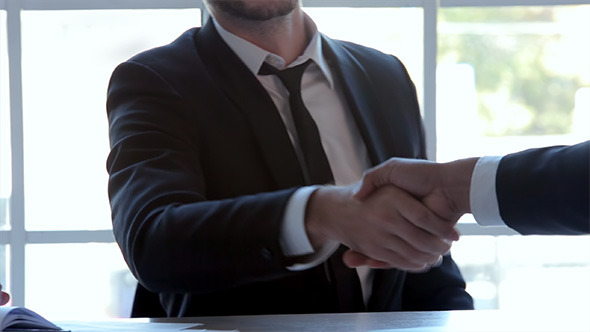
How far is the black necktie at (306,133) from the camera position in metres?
1.61

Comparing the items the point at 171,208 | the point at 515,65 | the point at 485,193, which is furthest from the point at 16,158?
the point at 515,65

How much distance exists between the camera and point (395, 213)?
1284 millimetres

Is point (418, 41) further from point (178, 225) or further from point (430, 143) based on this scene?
point (178, 225)

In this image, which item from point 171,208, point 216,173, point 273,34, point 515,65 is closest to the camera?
point 171,208

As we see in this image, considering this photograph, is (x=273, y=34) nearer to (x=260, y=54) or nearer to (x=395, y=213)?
(x=260, y=54)

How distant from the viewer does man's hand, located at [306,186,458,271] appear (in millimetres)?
1260

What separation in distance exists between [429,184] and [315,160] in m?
0.33

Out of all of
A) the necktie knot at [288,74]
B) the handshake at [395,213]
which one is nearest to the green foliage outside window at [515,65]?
the necktie knot at [288,74]

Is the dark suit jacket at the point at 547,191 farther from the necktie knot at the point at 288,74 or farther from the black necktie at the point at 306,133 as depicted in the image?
the necktie knot at the point at 288,74

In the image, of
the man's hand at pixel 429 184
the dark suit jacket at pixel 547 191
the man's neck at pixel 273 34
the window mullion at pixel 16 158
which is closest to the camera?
the dark suit jacket at pixel 547 191

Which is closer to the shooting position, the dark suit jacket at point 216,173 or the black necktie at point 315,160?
the dark suit jacket at point 216,173

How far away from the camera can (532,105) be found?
16.7ft

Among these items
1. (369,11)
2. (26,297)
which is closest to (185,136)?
(369,11)

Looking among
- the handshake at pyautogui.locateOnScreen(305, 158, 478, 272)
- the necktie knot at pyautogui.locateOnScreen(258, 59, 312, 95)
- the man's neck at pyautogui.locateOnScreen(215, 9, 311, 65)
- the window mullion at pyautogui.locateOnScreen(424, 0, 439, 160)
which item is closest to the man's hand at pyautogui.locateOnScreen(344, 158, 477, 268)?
the handshake at pyautogui.locateOnScreen(305, 158, 478, 272)
